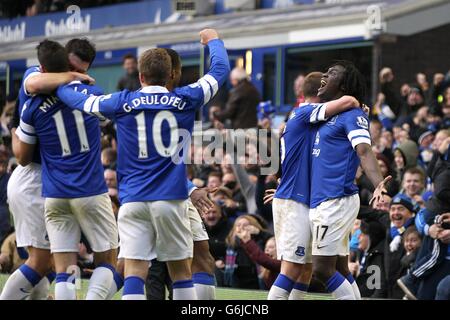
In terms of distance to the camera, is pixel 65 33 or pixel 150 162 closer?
pixel 150 162

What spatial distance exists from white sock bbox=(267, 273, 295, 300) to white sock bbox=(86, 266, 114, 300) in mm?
1247

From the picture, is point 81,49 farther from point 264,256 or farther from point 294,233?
point 264,256

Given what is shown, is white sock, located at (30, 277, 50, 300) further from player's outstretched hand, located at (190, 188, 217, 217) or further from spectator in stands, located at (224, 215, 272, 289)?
spectator in stands, located at (224, 215, 272, 289)

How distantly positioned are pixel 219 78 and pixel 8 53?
17117 mm

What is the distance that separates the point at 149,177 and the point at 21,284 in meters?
1.48

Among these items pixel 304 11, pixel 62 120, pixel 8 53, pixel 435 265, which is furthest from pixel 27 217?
pixel 8 53

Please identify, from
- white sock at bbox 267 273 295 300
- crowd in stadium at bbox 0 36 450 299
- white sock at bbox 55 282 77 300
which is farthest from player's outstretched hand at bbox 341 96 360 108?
white sock at bbox 55 282 77 300

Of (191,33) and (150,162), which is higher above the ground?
(191,33)

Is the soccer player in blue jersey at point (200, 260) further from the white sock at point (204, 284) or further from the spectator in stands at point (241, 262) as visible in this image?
the spectator in stands at point (241, 262)

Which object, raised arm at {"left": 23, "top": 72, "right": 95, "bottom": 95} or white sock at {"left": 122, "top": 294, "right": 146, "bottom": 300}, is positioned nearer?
white sock at {"left": 122, "top": 294, "right": 146, "bottom": 300}

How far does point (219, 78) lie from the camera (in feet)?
28.7

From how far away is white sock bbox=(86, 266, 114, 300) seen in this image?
29.1 feet

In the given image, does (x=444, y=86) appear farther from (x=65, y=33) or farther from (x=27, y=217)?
(x=65, y=33)

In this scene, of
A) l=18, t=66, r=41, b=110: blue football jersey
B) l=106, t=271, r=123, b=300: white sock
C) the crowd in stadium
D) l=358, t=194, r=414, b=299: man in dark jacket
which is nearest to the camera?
l=18, t=66, r=41, b=110: blue football jersey
